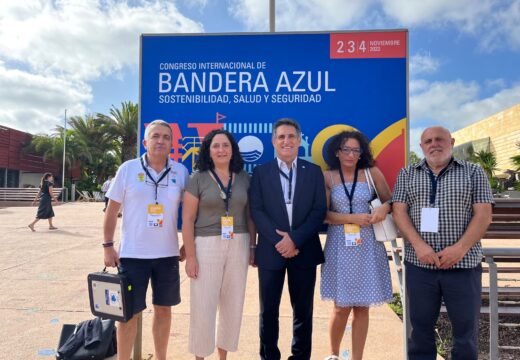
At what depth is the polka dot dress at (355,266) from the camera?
2.78 meters

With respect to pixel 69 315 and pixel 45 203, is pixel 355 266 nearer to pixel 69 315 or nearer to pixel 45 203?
pixel 69 315

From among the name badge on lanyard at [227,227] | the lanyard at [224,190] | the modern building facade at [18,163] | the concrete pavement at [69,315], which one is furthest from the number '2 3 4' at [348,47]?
the modern building facade at [18,163]

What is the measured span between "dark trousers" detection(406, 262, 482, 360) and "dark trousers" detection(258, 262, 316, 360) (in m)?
0.72

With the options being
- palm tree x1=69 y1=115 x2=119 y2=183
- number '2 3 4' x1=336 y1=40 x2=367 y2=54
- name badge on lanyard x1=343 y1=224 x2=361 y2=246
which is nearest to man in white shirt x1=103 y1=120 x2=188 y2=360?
name badge on lanyard x1=343 y1=224 x2=361 y2=246

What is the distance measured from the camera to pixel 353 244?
2773 millimetres

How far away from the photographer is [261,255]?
276cm

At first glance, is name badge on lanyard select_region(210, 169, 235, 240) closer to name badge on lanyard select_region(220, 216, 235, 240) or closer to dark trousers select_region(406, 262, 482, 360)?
name badge on lanyard select_region(220, 216, 235, 240)

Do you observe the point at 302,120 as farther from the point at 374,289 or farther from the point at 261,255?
the point at 374,289

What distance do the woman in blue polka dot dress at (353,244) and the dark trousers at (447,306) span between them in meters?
0.26

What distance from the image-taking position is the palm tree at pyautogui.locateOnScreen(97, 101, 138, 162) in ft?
105

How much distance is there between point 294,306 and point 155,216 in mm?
1219

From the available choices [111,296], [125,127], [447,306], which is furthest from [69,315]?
[125,127]

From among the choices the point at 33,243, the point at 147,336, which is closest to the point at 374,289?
the point at 147,336

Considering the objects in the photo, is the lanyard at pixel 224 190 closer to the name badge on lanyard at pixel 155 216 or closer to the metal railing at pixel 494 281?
the name badge on lanyard at pixel 155 216
